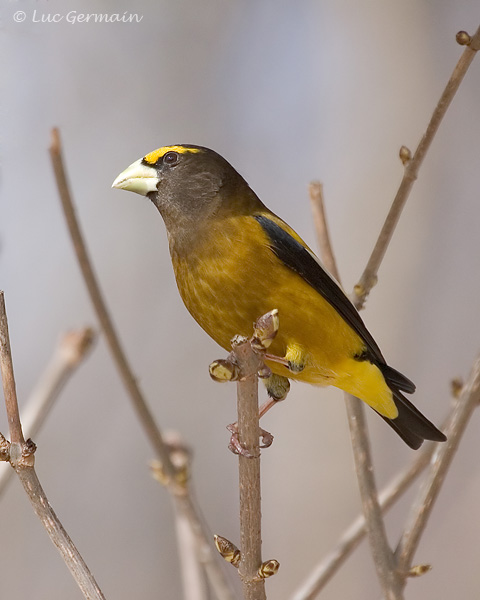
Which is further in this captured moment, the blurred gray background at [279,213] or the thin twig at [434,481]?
the blurred gray background at [279,213]

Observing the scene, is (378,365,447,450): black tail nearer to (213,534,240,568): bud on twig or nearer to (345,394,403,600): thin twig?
(345,394,403,600): thin twig

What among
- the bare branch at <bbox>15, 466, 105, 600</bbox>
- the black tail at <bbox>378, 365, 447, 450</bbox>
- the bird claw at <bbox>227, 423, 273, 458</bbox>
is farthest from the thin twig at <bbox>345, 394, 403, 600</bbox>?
the bare branch at <bbox>15, 466, 105, 600</bbox>

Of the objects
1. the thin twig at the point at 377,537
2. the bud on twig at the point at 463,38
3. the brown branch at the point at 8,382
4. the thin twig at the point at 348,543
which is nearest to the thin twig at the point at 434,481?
the thin twig at the point at 377,537

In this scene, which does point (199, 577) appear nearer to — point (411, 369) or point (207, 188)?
point (207, 188)

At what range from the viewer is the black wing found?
185 cm

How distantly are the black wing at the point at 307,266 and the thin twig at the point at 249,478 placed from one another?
1.74 ft

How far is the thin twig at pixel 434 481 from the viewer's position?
5.07 feet

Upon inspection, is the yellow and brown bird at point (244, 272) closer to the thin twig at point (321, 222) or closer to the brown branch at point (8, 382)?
the thin twig at point (321, 222)

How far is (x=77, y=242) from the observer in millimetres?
1375

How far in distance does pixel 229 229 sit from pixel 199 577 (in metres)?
0.80

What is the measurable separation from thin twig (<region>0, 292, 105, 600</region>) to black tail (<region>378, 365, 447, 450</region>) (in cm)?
117

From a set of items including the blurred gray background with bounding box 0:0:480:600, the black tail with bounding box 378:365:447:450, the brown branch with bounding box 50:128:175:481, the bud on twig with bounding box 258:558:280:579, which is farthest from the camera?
the blurred gray background with bounding box 0:0:480:600

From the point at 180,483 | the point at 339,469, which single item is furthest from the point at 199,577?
the point at 339,469
